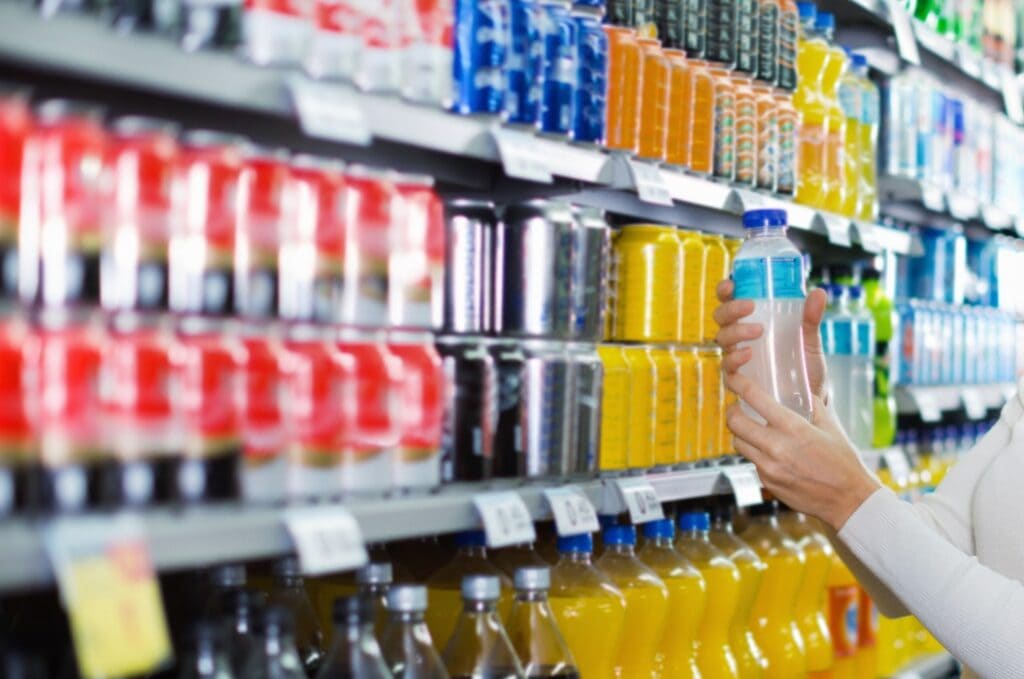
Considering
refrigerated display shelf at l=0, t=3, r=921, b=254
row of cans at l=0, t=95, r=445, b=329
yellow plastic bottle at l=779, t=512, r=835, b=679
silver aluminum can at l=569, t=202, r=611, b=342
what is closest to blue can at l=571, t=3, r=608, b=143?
refrigerated display shelf at l=0, t=3, r=921, b=254

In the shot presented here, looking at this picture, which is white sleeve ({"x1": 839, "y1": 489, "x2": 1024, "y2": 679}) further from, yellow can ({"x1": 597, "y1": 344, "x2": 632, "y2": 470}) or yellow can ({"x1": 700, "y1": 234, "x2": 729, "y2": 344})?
yellow can ({"x1": 700, "y1": 234, "x2": 729, "y2": 344})

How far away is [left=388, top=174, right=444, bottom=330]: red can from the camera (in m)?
1.64

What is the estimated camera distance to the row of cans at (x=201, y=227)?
1.25 m

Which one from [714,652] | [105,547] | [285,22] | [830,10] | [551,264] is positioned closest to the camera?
[105,547]

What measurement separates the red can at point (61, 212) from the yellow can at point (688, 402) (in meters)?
1.34

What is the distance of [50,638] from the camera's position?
61.6 inches

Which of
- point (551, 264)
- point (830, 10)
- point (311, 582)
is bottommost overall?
point (311, 582)

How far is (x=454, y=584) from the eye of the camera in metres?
2.13

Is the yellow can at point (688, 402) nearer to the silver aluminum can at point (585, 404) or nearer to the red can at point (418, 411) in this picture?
the silver aluminum can at point (585, 404)

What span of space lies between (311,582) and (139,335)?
964mm

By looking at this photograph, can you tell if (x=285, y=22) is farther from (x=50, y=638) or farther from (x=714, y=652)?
(x=714, y=652)

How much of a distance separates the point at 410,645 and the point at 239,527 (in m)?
0.47

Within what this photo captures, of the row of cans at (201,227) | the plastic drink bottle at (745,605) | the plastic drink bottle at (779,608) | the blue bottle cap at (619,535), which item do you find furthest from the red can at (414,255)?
the plastic drink bottle at (779,608)

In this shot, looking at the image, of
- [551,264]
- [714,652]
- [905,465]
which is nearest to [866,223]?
[905,465]
